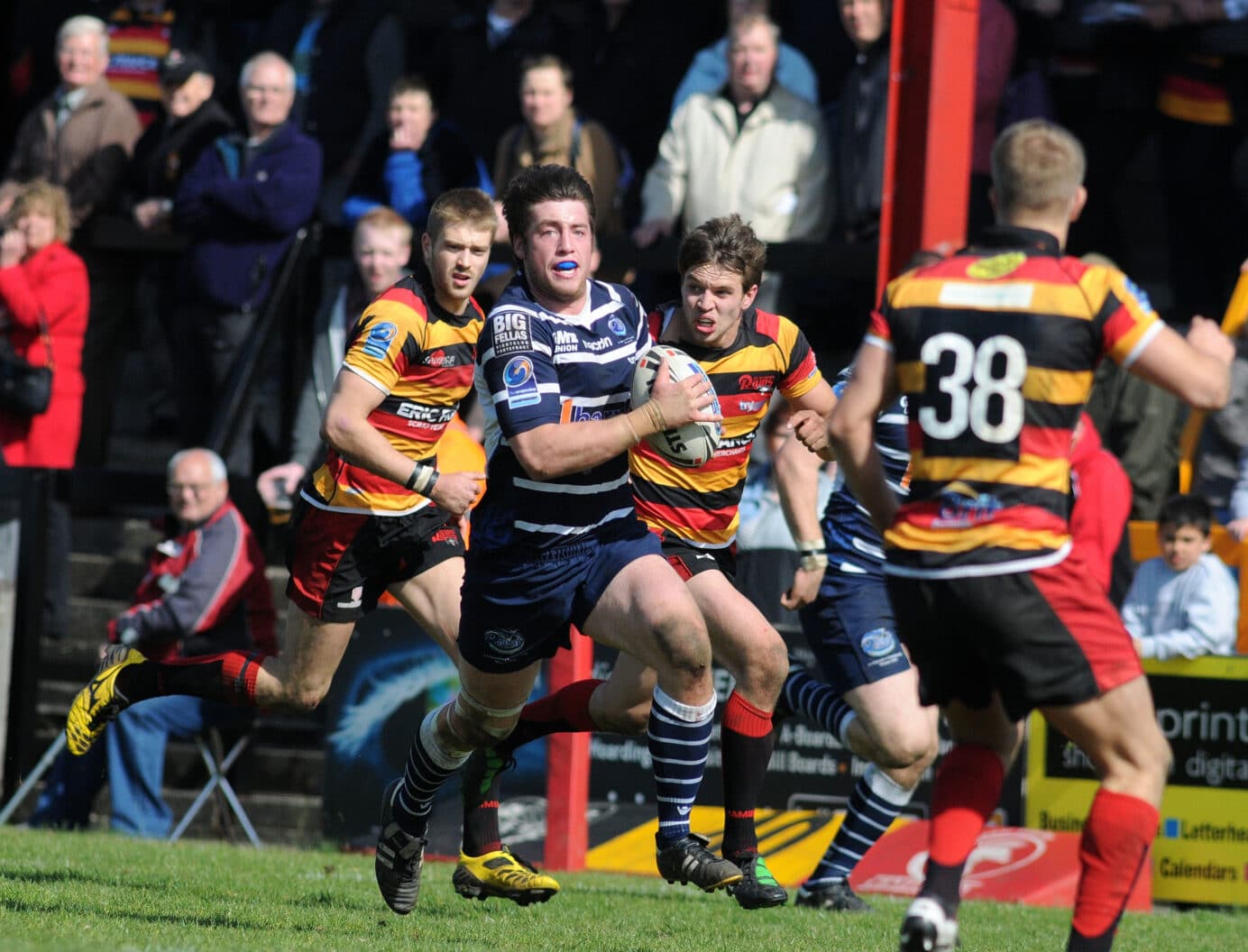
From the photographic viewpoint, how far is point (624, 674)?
7.19 meters

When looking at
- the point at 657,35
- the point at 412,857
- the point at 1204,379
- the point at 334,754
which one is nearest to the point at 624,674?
the point at 412,857

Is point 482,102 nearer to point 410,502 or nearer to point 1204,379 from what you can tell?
point 410,502

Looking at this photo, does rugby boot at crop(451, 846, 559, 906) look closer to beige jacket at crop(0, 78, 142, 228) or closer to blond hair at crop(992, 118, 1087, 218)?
blond hair at crop(992, 118, 1087, 218)

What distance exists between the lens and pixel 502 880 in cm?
693

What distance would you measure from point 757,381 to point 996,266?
2163 mm

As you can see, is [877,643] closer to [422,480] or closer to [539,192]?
[422,480]

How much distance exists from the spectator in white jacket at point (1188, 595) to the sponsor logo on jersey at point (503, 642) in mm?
4437

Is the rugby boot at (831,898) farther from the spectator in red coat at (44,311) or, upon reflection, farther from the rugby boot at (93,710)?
the spectator in red coat at (44,311)

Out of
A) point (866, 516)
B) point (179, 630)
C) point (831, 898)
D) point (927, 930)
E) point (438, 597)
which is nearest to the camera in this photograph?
point (927, 930)

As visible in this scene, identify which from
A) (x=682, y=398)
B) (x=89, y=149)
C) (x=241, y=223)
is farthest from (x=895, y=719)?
(x=89, y=149)

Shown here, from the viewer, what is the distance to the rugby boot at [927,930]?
16.0ft

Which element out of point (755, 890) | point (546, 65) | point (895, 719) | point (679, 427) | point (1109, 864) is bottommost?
point (755, 890)

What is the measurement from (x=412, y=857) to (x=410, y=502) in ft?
4.79

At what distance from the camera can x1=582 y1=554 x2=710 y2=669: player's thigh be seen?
5996mm
